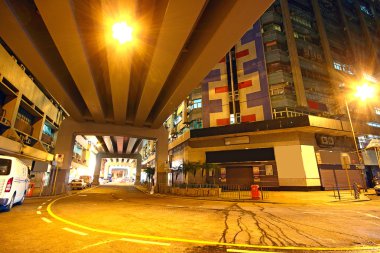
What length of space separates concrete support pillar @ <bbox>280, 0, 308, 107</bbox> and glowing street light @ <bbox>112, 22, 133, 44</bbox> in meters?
24.6

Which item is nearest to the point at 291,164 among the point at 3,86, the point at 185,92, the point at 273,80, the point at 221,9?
Result: the point at 273,80

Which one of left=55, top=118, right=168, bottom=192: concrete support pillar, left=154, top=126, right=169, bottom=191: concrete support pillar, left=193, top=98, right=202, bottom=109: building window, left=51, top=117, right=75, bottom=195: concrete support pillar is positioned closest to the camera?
left=51, top=117, right=75, bottom=195: concrete support pillar

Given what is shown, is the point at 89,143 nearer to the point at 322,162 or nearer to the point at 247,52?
the point at 247,52

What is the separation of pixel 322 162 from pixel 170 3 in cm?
2499

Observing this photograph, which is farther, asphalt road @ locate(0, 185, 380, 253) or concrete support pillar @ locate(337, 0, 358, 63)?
concrete support pillar @ locate(337, 0, 358, 63)

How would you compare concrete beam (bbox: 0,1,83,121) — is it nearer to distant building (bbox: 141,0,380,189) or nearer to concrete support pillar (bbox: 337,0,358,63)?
distant building (bbox: 141,0,380,189)

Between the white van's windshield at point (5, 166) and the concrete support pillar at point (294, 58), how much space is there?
29213 millimetres

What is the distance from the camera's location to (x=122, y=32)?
29.5 feet

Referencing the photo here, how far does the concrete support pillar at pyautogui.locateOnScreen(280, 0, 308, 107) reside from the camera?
A: 26.6 m

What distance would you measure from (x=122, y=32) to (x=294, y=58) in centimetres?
2723

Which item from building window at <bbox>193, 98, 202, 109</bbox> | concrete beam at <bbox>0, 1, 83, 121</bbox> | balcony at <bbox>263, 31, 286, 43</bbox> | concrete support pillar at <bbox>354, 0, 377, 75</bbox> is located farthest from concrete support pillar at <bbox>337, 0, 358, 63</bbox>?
concrete beam at <bbox>0, 1, 83, 121</bbox>

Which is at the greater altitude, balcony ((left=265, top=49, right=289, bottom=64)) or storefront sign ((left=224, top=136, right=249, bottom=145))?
balcony ((left=265, top=49, right=289, bottom=64))

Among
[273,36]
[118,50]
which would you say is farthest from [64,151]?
[273,36]

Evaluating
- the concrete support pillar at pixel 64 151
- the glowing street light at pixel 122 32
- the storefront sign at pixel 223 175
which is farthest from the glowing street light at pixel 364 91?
the concrete support pillar at pixel 64 151
